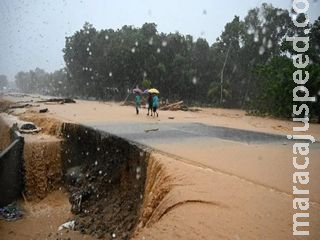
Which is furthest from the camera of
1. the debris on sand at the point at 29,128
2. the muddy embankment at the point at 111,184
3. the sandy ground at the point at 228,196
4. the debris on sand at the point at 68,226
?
the debris on sand at the point at 29,128

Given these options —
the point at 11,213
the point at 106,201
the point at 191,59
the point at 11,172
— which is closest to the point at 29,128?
the point at 11,172

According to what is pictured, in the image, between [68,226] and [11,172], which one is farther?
[11,172]

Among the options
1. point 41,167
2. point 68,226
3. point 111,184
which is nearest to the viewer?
point 68,226

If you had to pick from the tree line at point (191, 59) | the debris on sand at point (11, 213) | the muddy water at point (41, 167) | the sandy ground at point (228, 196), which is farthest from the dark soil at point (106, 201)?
the tree line at point (191, 59)

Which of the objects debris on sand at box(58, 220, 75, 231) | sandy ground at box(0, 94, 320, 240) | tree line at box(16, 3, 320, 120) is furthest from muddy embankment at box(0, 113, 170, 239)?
tree line at box(16, 3, 320, 120)

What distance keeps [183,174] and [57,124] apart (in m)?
9.10

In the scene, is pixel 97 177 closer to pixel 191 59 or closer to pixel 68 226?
pixel 68 226

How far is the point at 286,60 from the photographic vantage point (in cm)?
2333

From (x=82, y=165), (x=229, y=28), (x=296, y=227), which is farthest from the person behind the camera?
(x=229, y=28)

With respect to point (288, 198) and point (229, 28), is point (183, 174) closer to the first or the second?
point (288, 198)

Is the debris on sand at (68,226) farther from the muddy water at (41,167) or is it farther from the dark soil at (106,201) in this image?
the muddy water at (41,167)

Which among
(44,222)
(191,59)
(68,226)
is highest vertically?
(191,59)

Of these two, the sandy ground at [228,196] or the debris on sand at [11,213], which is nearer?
the sandy ground at [228,196]

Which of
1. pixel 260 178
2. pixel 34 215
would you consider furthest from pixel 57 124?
pixel 260 178
